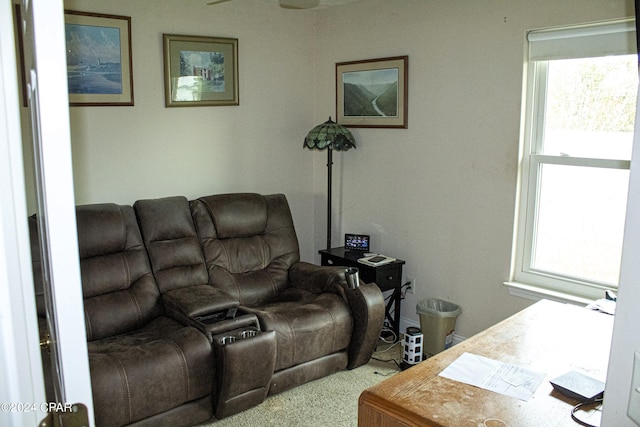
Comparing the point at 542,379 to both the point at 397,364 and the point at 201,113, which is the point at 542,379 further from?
the point at 201,113

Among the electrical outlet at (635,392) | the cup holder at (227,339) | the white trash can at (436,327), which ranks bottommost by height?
the white trash can at (436,327)

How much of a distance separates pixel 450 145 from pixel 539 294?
1.10m

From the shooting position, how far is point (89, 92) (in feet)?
11.3

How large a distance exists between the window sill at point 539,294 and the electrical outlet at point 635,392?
98.0 inches

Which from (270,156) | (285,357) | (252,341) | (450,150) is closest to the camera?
(252,341)

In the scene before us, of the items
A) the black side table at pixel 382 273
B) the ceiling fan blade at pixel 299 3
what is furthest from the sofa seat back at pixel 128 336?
the ceiling fan blade at pixel 299 3

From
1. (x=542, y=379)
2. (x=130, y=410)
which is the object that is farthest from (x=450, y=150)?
(x=130, y=410)

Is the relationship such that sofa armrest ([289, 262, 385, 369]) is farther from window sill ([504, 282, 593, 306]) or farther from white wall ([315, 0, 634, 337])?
window sill ([504, 282, 593, 306])

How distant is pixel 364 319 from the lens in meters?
3.33

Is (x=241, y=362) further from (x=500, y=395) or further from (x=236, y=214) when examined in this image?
(x=500, y=395)

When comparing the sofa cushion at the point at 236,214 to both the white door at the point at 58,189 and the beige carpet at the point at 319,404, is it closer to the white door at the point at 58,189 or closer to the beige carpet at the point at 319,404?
the beige carpet at the point at 319,404

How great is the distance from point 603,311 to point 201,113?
287cm

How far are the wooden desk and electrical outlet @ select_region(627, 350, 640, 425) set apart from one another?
2.10 feet

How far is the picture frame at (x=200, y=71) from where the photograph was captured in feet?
12.5
